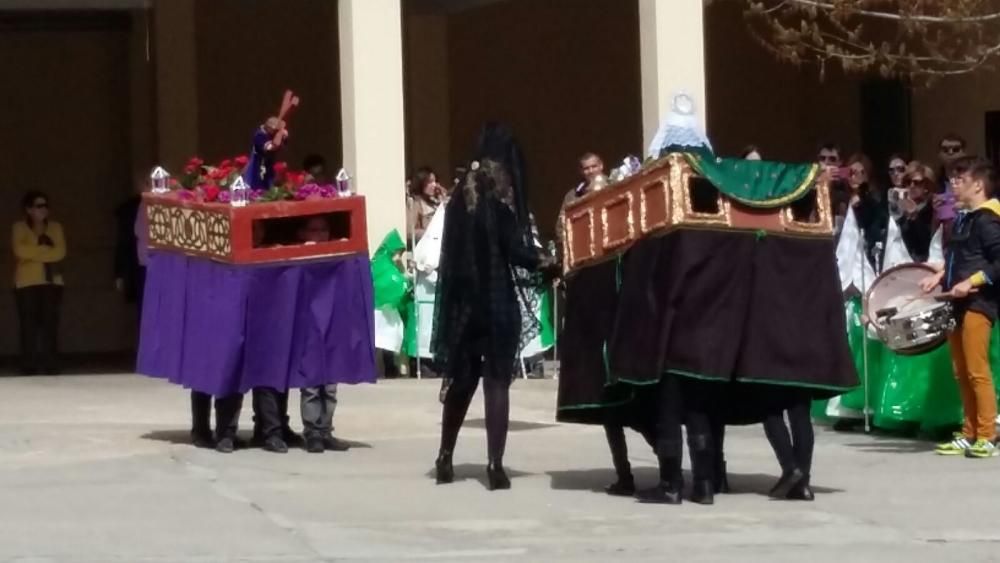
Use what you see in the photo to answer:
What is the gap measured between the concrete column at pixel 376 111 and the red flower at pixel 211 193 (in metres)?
4.71

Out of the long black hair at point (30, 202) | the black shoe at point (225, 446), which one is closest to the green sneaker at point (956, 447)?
the black shoe at point (225, 446)

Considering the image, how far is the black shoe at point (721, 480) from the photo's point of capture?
33.9 ft

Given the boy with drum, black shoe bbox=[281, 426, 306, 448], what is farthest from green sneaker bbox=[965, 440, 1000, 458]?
black shoe bbox=[281, 426, 306, 448]

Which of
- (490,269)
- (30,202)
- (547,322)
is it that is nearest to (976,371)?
(490,269)

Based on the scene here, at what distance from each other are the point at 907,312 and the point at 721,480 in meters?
2.18

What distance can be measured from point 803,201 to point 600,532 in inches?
75.7

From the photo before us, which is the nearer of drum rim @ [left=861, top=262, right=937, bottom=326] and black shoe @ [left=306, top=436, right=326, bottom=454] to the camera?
black shoe @ [left=306, top=436, right=326, bottom=454]

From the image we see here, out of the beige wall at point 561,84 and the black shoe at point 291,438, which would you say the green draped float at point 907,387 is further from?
the beige wall at point 561,84

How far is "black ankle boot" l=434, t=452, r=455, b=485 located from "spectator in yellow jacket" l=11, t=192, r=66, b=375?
8.21 meters

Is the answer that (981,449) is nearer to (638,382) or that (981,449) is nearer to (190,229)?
(638,382)

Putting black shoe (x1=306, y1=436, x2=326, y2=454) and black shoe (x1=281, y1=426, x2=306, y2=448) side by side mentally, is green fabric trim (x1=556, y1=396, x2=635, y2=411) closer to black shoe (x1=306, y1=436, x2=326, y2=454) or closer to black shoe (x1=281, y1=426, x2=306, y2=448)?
black shoe (x1=306, y1=436, x2=326, y2=454)

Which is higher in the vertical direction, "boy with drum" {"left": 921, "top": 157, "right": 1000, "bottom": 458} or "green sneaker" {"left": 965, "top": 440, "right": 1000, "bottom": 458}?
"boy with drum" {"left": 921, "top": 157, "right": 1000, "bottom": 458}

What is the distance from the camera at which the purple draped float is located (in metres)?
11.8

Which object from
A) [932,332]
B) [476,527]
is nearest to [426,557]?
[476,527]
